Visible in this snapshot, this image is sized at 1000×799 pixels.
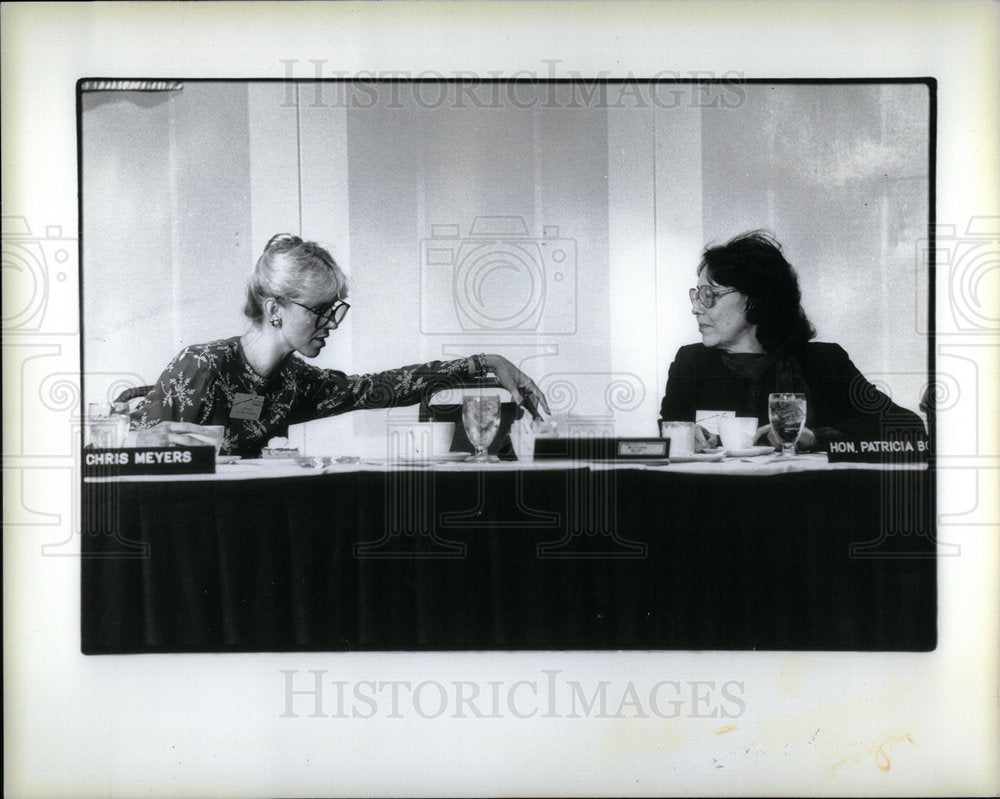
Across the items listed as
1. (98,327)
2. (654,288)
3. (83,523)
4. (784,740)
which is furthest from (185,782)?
(654,288)

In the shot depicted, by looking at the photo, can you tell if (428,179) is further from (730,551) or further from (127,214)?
(730,551)

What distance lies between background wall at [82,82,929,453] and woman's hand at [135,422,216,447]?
0.45ft

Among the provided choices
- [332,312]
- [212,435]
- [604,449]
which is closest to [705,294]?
[604,449]

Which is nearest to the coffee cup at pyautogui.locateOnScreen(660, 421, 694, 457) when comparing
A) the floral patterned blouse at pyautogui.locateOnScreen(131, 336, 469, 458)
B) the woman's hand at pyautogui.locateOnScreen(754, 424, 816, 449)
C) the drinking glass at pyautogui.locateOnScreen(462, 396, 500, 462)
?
the woman's hand at pyautogui.locateOnScreen(754, 424, 816, 449)

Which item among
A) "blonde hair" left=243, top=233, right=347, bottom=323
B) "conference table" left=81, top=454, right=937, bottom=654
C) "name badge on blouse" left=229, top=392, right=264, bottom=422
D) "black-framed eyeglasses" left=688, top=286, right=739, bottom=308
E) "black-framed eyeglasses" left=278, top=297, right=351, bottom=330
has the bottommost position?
"conference table" left=81, top=454, right=937, bottom=654

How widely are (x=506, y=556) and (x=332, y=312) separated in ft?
2.58

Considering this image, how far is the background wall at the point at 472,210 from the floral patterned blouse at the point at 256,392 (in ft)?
0.13

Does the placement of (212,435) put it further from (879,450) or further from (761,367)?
(879,450)

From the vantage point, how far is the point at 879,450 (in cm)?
220

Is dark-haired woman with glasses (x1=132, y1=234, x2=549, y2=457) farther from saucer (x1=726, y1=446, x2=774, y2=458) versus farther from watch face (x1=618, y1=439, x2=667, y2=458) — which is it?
saucer (x1=726, y1=446, x2=774, y2=458)

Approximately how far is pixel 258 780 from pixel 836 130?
231cm

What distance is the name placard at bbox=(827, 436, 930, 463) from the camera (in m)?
2.19

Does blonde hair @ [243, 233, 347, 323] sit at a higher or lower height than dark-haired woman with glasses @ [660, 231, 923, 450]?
higher

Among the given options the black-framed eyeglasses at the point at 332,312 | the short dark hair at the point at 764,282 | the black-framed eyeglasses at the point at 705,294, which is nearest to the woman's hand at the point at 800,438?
the short dark hair at the point at 764,282
